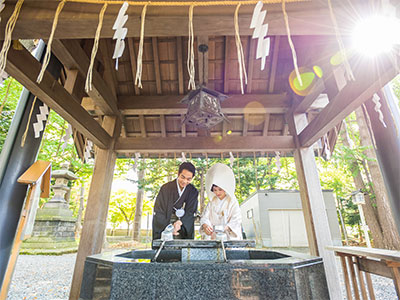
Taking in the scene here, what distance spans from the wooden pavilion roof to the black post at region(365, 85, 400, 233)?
1.59 ft

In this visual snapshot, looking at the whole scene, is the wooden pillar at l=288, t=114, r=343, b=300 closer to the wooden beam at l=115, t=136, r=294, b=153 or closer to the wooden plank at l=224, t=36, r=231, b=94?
the wooden beam at l=115, t=136, r=294, b=153

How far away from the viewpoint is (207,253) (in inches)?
69.9

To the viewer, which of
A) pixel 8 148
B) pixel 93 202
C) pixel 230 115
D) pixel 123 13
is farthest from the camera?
pixel 230 115

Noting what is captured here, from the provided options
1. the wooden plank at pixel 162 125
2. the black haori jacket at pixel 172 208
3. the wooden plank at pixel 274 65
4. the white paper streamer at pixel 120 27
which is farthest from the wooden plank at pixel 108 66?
the wooden plank at pixel 274 65

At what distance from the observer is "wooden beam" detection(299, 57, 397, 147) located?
178 centimetres

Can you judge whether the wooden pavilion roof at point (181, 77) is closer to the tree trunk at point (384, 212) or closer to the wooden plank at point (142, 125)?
the wooden plank at point (142, 125)

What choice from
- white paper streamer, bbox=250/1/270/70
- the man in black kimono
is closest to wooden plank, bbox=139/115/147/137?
the man in black kimono

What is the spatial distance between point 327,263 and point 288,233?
7.99 m

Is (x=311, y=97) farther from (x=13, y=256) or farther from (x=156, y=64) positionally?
(x=13, y=256)

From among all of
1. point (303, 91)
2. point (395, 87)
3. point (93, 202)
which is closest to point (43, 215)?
point (93, 202)

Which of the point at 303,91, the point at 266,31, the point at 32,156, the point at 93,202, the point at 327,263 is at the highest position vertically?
the point at 303,91

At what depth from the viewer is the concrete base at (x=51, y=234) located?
326 inches

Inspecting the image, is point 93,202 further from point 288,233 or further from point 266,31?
point 288,233

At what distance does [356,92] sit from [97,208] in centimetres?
373
